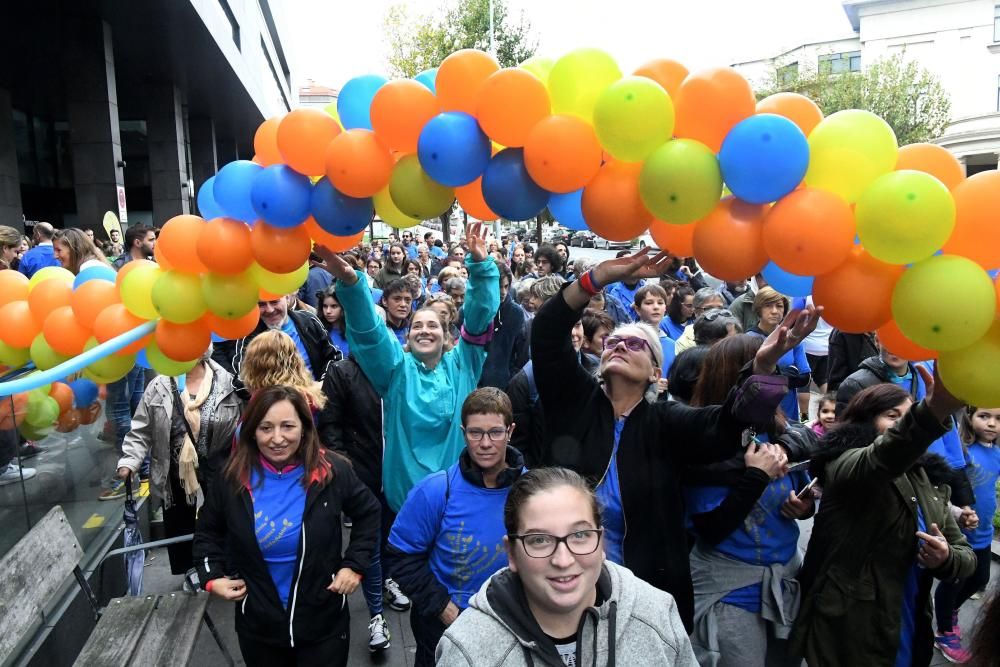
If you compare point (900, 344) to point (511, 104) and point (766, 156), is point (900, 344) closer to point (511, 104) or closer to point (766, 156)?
point (766, 156)

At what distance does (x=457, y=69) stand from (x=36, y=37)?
15.0 m

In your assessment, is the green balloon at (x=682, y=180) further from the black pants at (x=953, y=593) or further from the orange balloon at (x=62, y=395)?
the orange balloon at (x=62, y=395)

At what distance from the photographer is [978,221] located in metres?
1.92

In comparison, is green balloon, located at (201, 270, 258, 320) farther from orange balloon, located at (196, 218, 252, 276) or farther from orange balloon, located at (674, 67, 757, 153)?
orange balloon, located at (674, 67, 757, 153)

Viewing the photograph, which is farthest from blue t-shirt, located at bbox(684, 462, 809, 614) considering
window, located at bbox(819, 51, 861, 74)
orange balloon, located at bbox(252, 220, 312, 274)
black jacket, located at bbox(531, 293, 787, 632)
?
window, located at bbox(819, 51, 861, 74)

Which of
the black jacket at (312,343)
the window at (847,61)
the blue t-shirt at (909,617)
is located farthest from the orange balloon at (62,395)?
the window at (847,61)

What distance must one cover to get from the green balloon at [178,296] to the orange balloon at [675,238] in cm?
180

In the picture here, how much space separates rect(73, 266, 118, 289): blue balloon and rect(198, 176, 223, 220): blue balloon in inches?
25.5

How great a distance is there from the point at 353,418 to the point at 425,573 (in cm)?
160

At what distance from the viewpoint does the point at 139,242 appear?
6.92 m

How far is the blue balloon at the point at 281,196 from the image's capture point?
2.62m

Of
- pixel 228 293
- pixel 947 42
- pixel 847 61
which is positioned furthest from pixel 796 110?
pixel 847 61

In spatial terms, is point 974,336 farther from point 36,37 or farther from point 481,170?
point 36,37

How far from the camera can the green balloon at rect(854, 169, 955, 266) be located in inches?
73.2
